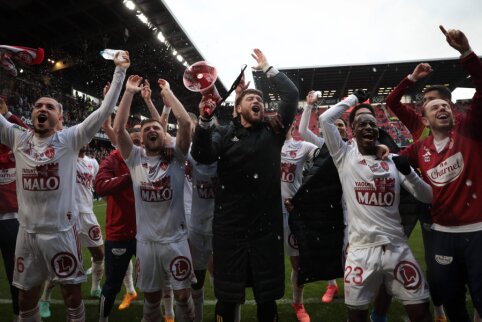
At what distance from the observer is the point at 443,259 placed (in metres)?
2.61

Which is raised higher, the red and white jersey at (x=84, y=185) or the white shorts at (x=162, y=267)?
the red and white jersey at (x=84, y=185)

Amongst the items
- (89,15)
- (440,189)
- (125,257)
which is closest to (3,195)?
(125,257)

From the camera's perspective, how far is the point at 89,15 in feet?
56.4

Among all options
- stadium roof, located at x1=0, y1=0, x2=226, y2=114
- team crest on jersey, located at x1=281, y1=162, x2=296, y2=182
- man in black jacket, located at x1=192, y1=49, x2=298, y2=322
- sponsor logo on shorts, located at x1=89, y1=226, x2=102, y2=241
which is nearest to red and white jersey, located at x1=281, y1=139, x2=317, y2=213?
team crest on jersey, located at x1=281, y1=162, x2=296, y2=182

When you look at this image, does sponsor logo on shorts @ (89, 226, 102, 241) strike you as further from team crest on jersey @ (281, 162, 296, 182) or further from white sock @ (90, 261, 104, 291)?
team crest on jersey @ (281, 162, 296, 182)

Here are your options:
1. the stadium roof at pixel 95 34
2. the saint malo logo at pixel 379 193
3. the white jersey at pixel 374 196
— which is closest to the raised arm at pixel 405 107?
the white jersey at pixel 374 196

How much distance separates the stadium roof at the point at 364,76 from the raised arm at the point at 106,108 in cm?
1945

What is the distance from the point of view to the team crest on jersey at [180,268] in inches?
118

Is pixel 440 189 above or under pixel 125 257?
above

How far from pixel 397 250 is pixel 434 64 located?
2539 cm

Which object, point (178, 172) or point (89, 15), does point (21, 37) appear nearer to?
point (89, 15)

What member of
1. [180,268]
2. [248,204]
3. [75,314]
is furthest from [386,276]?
[75,314]

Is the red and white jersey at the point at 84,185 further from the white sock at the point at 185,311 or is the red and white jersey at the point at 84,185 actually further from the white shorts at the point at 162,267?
the white sock at the point at 185,311

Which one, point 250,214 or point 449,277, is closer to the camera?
point 449,277
